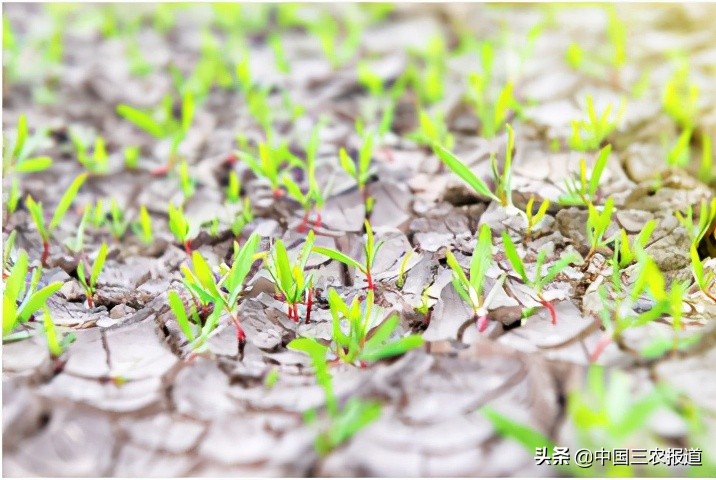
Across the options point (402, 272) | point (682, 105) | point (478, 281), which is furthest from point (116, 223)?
point (682, 105)

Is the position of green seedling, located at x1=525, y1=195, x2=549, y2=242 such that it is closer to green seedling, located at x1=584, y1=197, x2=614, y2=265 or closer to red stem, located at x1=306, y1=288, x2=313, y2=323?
green seedling, located at x1=584, y1=197, x2=614, y2=265

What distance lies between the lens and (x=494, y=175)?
3.68 feet

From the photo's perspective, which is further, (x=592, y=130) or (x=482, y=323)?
(x=592, y=130)

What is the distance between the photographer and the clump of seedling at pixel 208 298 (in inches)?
34.4

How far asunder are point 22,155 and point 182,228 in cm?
40

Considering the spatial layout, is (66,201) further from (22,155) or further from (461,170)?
(461,170)

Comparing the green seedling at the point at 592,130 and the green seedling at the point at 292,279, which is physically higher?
the green seedling at the point at 592,130

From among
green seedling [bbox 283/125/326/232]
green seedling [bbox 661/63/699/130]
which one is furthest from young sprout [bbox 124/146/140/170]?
green seedling [bbox 661/63/699/130]

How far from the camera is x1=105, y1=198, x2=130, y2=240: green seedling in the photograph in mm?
1182

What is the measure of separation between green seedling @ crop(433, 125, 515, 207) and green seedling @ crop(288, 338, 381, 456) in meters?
0.39

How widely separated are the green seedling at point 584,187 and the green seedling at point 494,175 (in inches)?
3.5

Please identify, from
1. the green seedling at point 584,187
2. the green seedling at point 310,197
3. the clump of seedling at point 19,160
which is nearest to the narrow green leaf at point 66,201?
the clump of seedling at point 19,160

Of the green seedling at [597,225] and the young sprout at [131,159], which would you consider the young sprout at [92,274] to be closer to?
the young sprout at [131,159]

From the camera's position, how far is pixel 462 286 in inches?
36.4
